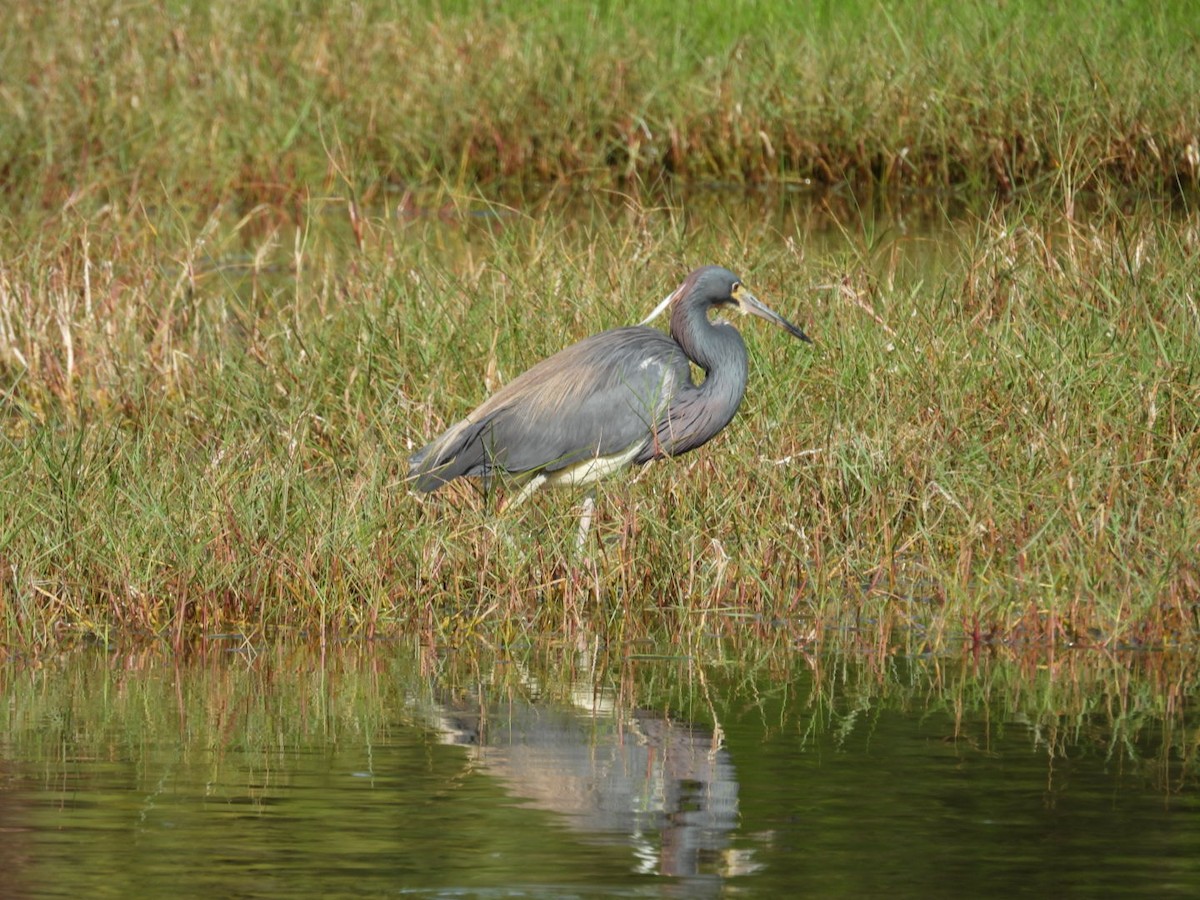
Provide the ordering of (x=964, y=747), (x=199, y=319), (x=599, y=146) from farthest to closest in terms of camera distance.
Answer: (x=599, y=146)
(x=199, y=319)
(x=964, y=747)

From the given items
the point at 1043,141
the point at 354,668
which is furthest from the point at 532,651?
the point at 1043,141

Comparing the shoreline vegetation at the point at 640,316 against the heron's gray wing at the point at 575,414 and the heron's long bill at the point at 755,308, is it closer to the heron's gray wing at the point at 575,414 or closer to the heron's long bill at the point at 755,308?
the heron's gray wing at the point at 575,414

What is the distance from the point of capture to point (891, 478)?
693 centimetres

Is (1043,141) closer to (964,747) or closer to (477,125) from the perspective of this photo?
(477,125)

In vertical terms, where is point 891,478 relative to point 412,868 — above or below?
above

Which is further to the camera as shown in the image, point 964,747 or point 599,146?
point 599,146

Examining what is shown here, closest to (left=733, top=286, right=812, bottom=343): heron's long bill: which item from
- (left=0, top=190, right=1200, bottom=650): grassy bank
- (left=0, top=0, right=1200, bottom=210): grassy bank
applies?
(left=0, top=190, right=1200, bottom=650): grassy bank

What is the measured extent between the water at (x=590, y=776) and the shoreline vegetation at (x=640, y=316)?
0.28 meters

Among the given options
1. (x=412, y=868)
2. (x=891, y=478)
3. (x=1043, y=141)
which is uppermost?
(x=1043, y=141)

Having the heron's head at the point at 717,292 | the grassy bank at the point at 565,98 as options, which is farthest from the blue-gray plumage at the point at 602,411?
the grassy bank at the point at 565,98

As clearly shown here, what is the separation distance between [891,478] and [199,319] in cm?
372

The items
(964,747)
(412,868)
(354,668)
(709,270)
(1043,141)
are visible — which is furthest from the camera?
(1043,141)

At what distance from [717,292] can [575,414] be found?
66 centimetres

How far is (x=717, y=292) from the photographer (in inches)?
297
